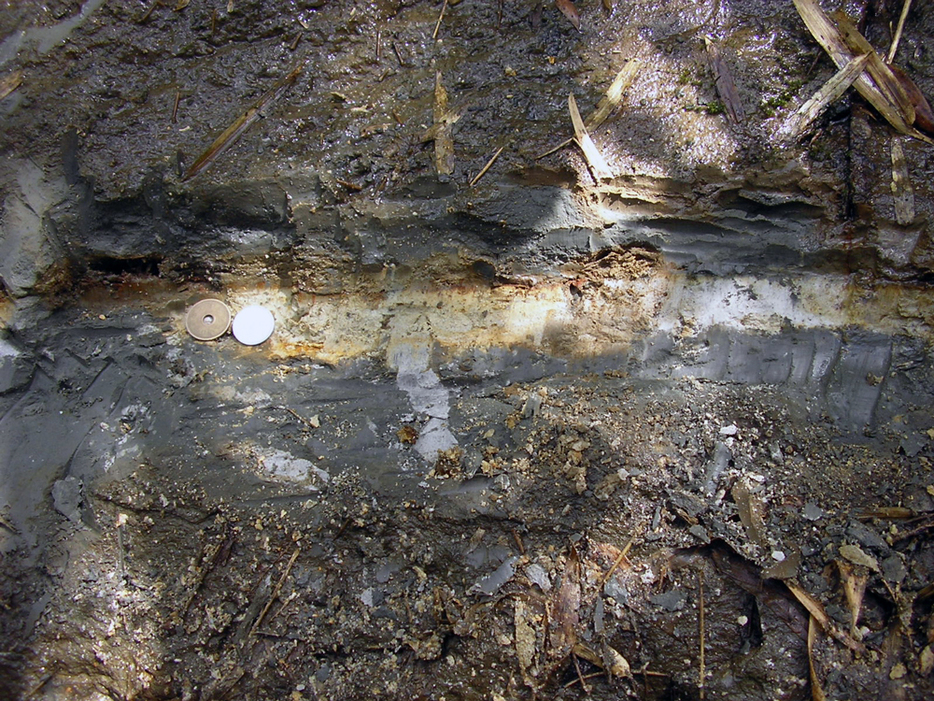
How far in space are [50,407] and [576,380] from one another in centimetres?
293

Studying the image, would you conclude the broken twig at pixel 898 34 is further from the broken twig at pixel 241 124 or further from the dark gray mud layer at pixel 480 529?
the broken twig at pixel 241 124

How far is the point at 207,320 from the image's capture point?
3.40 metres

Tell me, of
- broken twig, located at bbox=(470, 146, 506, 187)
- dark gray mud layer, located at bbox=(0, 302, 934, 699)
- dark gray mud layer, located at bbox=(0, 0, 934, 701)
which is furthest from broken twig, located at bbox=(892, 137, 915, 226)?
broken twig, located at bbox=(470, 146, 506, 187)

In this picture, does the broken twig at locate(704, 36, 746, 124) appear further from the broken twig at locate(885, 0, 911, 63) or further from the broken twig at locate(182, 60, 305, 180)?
the broken twig at locate(182, 60, 305, 180)

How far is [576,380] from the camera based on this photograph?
10.6 feet

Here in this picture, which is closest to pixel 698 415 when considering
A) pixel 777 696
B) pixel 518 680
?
pixel 777 696

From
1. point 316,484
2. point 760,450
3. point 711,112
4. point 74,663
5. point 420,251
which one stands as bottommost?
point 74,663

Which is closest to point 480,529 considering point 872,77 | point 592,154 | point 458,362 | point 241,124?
point 458,362

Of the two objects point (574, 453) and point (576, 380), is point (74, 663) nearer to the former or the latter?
point (574, 453)

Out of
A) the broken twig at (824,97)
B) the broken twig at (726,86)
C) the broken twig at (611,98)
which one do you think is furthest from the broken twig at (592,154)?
the broken twig at (824,97)

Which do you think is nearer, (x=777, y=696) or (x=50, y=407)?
(x=777, y=696)

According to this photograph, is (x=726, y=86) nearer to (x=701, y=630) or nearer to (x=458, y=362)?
(x=458, y=362)

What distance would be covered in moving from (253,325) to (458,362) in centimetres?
124

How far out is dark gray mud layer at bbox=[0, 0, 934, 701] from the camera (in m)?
2.78
